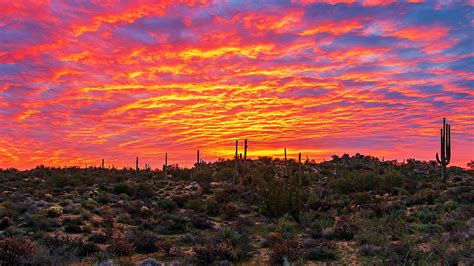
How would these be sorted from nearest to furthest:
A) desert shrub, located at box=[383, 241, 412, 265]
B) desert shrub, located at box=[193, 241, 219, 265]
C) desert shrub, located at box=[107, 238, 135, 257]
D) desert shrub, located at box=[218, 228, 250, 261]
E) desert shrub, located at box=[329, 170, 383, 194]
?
desert shrub, located at box=[383, 241, 412, 265]
desert shrub, located at box=[193, 241, 219, 265]
desert shrub, located at box=[218, 228, 250, 261]
desert shrub, located at box=[107, 238, 135, 257]
desert shrub, located at box=[329, 170, 383, 194]

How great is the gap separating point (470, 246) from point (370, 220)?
7.45 meters

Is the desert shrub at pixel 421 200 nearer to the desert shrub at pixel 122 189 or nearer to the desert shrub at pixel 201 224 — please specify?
the desert shrub at pixel 201 224

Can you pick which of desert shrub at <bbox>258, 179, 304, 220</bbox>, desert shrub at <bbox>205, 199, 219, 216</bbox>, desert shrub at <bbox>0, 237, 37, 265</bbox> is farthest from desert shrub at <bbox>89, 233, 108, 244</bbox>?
desert shrub at <bbox>205, 199, 219, 216</bbox>

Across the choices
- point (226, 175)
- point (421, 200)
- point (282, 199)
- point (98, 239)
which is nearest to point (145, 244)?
point (98, 239)

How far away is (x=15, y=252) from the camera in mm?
10141

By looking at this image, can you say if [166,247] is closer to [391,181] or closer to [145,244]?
[145,244]

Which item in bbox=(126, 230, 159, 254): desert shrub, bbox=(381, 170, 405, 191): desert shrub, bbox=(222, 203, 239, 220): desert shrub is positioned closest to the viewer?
bbox=(126, 230, 159, 254): desert shrub

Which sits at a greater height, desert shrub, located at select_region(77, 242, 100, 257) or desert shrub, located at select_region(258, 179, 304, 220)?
desert shrub, located at select_region(258, 179, 304, 220)

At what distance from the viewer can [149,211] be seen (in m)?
25.0

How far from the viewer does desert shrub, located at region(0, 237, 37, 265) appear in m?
9.80

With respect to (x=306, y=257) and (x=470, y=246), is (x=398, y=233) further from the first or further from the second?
(x=306, y=257)

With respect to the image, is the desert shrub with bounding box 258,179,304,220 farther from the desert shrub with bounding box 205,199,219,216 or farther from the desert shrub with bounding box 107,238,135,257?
the desert shrub with bounding box 107,238,135,257

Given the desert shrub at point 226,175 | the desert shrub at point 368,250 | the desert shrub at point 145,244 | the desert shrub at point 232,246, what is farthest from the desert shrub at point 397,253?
the desert shrub at point 226,175

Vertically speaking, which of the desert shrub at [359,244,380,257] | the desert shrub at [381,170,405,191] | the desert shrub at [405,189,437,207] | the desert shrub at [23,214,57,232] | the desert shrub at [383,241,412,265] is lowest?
the desert shrub at [23,214,57,232]
